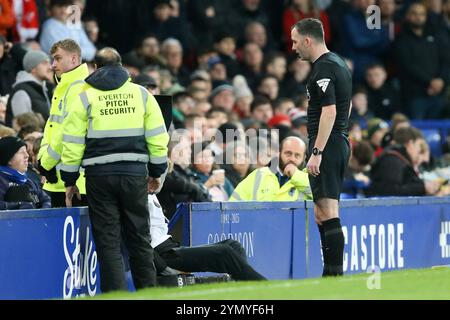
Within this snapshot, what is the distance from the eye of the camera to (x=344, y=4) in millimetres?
24172

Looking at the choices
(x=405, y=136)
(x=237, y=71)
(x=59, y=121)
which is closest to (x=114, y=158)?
(x=59, y=121)

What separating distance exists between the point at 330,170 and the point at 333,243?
636 millimetres

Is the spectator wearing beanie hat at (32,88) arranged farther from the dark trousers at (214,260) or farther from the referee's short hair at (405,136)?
the referee's short hair at (405,136)

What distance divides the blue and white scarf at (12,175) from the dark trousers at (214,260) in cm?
143

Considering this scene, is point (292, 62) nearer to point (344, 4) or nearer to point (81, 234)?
point (344, 4)

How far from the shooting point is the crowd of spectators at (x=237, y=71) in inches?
594

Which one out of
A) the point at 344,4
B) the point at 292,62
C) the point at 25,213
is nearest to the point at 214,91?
the point at 292,62

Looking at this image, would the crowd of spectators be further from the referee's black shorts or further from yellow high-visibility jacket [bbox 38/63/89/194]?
the referee's black shorts

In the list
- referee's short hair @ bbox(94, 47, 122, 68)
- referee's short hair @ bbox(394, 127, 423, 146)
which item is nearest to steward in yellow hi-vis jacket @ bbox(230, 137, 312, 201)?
referee's short hair @ bbox(94, 47, 122, 68)

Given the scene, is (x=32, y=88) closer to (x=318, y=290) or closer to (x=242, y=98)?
(x=242, y=98)

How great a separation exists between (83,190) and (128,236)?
1091 mm

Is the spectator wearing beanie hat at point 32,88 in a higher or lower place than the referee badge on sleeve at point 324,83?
higher

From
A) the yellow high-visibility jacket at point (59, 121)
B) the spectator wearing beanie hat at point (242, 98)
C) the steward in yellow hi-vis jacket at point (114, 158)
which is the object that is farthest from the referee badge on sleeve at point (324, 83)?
the spectator wearing beanie hat at point (242, 98)

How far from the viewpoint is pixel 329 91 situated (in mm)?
11141
